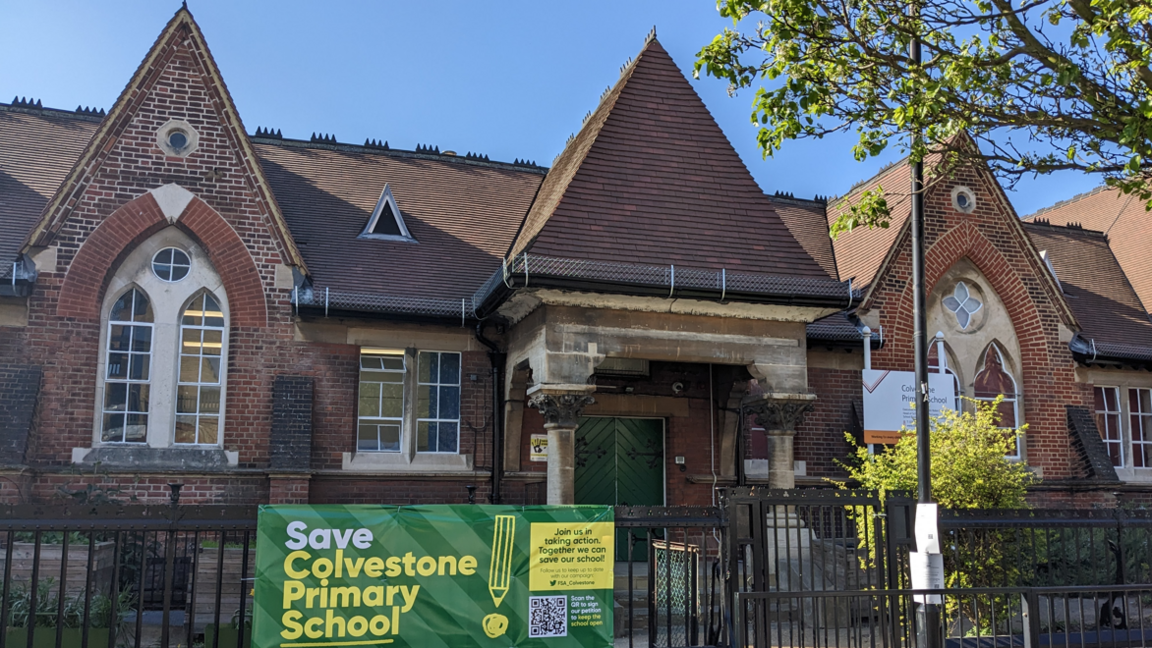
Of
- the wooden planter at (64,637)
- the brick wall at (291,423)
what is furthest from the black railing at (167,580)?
the brick wall at (291,423)

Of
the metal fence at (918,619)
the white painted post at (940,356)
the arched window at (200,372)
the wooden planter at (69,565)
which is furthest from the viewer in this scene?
the white painted post at (940,356)

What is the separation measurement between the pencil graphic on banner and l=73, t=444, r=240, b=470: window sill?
21.9 ft

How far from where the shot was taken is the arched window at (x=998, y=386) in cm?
1734

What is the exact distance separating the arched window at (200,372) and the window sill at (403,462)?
1.95 m

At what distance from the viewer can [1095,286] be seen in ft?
66.7

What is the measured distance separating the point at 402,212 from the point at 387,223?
0.59 metres

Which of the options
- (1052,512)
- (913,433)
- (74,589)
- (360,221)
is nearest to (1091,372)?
(913,433)

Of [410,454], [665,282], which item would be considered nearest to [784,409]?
[665,282]

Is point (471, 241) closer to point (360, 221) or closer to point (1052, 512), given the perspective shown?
point (360, 221)

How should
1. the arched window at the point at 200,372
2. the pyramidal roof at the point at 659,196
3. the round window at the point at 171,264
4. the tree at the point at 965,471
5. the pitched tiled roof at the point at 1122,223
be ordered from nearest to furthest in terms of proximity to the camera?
the tree at the point at 965,471, the pyramidal roof at the point at 659,196, the arched window at the point at 200,372, the round window at the point at 171,264, the pitched tiled roof at the point at 1122,223

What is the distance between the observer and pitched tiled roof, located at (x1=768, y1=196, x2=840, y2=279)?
1848cm

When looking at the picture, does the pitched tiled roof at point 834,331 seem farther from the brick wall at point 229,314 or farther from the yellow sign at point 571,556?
the yellow sign at point 571,556

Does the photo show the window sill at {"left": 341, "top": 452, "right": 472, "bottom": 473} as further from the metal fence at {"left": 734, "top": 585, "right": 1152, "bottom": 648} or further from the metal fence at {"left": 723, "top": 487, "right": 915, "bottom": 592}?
the metal fence at {"left": 723, "top": 487, "right": 915, "bottom": 592}

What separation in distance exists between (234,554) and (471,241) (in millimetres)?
6779
